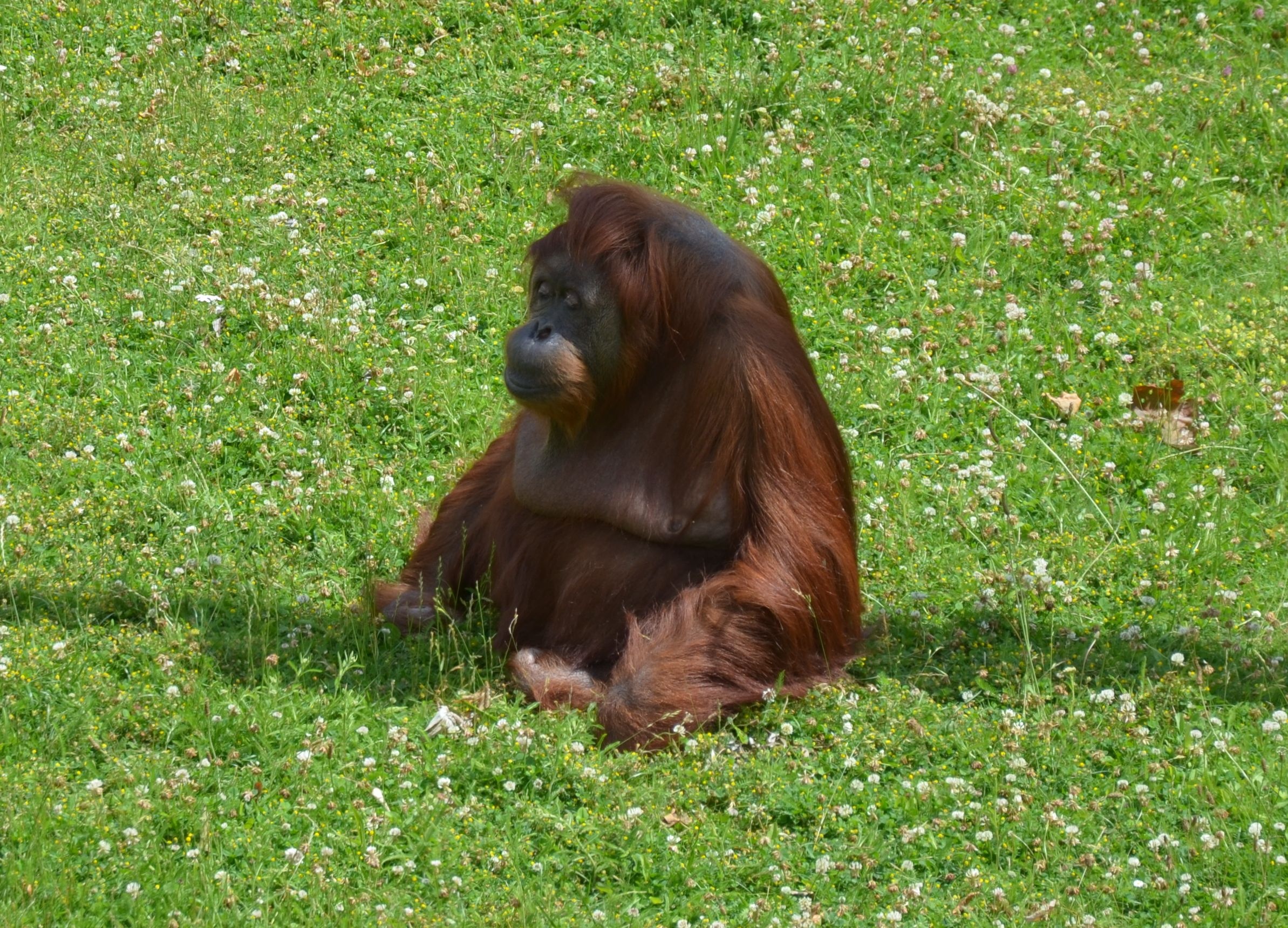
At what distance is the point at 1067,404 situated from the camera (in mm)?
6227

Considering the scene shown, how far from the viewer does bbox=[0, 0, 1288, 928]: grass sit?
3.71 meters

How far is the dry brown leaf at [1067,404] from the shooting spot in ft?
20.4

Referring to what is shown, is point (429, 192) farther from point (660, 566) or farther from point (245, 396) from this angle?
point (660, 566)

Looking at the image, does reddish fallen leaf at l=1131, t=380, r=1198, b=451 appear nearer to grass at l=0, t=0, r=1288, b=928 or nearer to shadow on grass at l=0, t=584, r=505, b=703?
grass at l=0, t=0, r=1288, b=928

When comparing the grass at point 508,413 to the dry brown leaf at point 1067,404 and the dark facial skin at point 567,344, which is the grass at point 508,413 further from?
the dark facial skin at point 567,344

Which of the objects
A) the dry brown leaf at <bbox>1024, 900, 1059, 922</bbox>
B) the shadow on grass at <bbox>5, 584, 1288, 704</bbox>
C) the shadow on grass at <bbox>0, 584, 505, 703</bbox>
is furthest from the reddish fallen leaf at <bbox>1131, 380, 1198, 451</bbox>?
the dry brown leaf at <bbox>1024, 900, 1059, 922</bbox>

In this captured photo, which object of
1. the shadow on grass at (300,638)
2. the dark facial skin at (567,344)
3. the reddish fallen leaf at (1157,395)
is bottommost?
the shadow on grass at (300,638)

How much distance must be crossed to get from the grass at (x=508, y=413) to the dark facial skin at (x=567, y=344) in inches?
28.4

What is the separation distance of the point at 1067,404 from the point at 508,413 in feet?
6.92

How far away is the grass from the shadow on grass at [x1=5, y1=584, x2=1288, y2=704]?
2 centimetres

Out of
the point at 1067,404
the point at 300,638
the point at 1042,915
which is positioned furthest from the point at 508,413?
the point at 1042,915

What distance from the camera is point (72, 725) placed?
4.02 meters

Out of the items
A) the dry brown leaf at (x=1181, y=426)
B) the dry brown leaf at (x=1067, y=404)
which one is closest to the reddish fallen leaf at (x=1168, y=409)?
the dry brown leaf at (x=1181, y=426)

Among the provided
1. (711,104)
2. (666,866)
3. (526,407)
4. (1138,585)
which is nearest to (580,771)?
(666,866)
